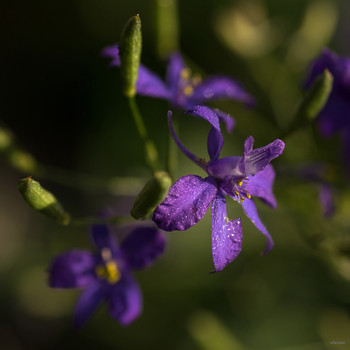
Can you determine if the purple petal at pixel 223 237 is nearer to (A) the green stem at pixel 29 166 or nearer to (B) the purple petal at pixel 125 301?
(B) the purple petal at pixel 125 301

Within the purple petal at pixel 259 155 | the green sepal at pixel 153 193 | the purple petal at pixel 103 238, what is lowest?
the purple petal at pixel 103 238

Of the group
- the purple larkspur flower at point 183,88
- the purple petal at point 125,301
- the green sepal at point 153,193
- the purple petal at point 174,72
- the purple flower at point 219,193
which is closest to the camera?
the green sepal at point 153,193

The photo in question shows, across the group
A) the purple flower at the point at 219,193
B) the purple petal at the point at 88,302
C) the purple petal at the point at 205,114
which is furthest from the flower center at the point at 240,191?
the purple petal at the point at 88,302

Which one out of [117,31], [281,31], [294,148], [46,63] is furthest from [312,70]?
[46,63]

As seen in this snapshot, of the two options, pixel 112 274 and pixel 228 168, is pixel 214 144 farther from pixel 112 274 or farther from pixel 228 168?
pixel 112 274

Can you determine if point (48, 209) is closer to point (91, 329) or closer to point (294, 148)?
point (294, 148)

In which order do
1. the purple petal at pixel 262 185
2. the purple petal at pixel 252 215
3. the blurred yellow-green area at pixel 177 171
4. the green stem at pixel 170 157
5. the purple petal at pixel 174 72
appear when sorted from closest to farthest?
the purple petal at pixel 252 215 < the purple petal at pixel 262 185 < the green stem at pixel 170 157 < the purple petal at pixel 174 72 < the blurred yellow-green area at pixel 177 171

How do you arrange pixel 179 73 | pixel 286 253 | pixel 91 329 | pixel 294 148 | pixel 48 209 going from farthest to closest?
pixel 91 329 < pixel 286 253 < pixel 294 148 < pixel 179 73 < pixel 48 209
